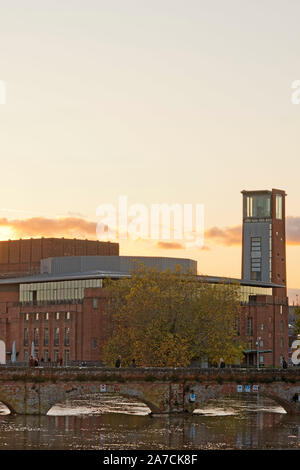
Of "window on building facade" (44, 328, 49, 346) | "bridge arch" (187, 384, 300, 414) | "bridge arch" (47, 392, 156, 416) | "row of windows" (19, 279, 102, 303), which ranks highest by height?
"row of windows" (19, 279, 102, 303)

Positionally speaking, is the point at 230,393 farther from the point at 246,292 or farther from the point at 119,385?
the point at 246,292

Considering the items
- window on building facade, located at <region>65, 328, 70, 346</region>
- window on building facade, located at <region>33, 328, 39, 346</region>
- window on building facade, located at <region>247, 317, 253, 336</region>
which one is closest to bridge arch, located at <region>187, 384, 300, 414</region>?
window on building facade, located at <region>65, 328, 70, 346</region>

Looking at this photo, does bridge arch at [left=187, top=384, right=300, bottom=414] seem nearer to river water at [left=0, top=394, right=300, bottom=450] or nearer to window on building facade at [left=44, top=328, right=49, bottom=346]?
river water at [left=0, top=394, right=300, bottom=450]

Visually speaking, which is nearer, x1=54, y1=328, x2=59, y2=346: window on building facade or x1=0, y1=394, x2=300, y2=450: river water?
x1=0, y1=394, x2=300, y2=450: river water

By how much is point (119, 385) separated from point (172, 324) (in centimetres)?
2897

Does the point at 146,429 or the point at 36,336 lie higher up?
the point at 36,336

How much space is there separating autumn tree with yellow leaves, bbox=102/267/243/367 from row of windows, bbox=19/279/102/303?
41.9 m

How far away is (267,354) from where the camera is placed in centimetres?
19000

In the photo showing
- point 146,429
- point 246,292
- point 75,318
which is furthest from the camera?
point 246,292

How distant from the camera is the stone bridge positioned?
10194 cm

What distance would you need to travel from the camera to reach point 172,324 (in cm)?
13025

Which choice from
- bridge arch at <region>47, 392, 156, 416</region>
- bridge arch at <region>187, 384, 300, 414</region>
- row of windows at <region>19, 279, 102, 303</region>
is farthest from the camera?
row of windows at <region>19, 279, 102, 303</region>

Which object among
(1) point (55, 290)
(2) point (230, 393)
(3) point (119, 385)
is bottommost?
(2) point (230, 393)

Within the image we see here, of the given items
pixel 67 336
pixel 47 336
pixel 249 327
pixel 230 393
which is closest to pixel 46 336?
pixel 47 336
